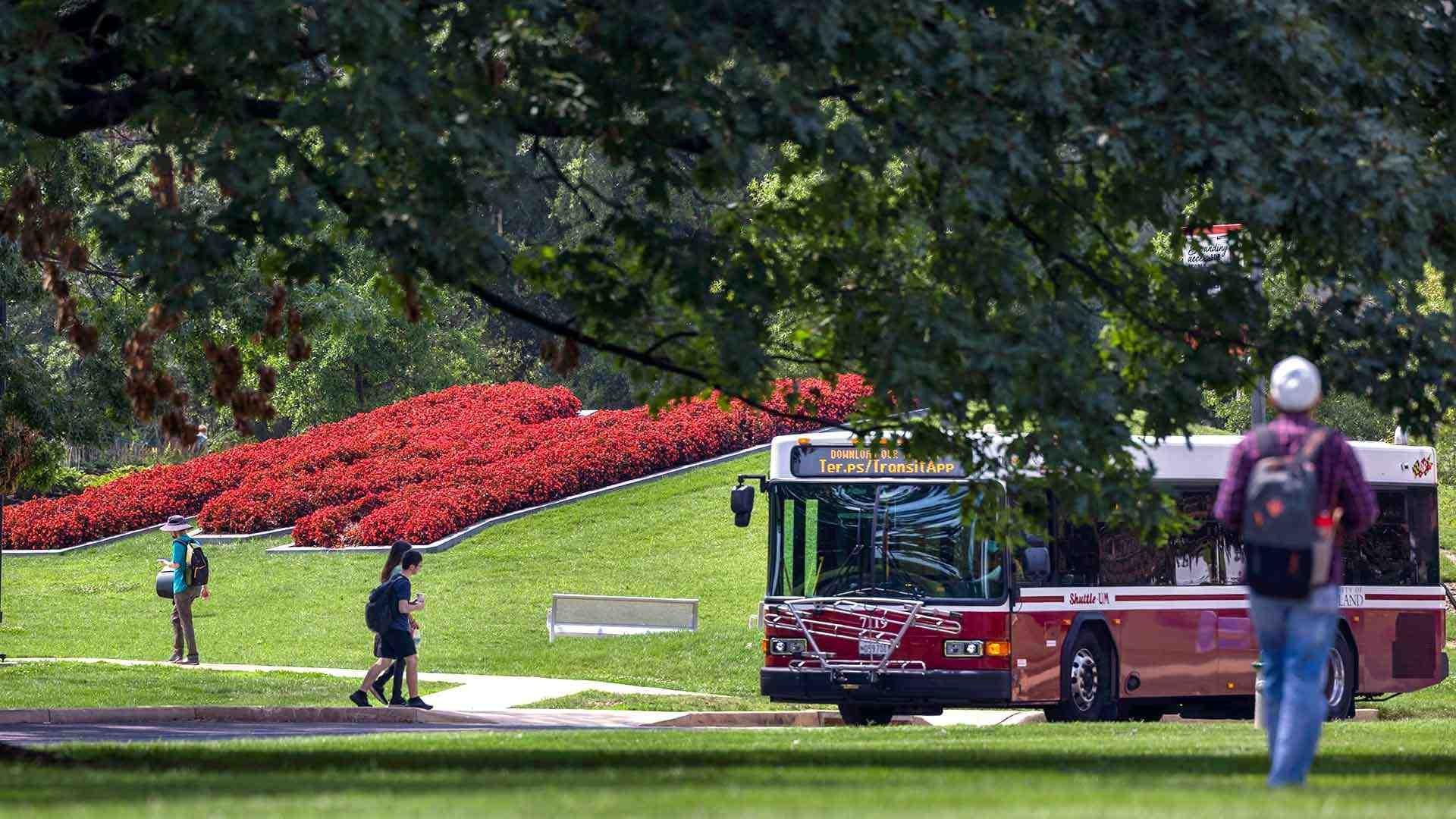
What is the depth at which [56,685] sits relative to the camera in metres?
25.1

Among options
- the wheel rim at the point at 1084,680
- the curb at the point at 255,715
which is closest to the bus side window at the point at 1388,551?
the wheel rim at the point at 1084,680

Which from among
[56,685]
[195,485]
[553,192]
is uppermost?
[553,192]

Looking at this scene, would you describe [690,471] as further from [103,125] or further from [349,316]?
[103,125]

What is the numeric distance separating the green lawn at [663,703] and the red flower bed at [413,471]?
14.4 m

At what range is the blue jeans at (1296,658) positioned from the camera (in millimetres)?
9695

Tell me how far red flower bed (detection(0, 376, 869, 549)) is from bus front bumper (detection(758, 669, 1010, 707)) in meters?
17.6

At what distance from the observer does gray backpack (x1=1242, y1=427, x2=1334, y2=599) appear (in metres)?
9.62

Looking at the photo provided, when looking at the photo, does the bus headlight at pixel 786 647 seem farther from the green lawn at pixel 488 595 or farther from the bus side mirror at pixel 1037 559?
the green lawn at pixel 488 595

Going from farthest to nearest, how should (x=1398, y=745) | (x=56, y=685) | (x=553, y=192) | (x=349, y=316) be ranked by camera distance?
(x=553, y=192)
(x=349, y=316)
(x=56, y=685)
(x=1398, y=745)

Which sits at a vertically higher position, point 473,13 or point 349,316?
point 349,316

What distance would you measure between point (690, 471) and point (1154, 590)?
65.7 feet

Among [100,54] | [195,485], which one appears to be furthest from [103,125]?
[195,485]

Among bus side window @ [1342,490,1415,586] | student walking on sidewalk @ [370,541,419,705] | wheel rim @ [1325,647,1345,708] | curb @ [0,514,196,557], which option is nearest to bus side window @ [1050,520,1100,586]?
wheel rim @ [1325,647,1345,708]

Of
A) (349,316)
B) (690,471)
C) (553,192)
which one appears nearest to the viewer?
(690,471)
